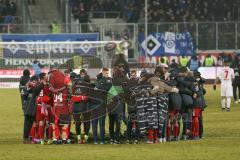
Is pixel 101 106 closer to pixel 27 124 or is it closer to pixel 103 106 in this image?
pixel 103 106

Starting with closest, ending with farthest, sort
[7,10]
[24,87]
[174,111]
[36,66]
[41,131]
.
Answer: [41,131], [174,111], [24,87], [36,66], [7,10]

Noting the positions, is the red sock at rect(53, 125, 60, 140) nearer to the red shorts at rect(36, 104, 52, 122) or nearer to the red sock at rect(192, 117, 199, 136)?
the red shorts at rect(36, 104, 52, 122)

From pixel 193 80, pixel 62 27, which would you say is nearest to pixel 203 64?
pixel 62 27

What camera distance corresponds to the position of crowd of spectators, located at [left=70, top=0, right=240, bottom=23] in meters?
65.1

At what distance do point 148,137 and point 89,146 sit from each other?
6.34 feet

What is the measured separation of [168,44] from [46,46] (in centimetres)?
812

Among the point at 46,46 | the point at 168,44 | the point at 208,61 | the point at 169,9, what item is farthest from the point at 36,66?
the point at 169,9

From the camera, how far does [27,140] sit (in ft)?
83.5

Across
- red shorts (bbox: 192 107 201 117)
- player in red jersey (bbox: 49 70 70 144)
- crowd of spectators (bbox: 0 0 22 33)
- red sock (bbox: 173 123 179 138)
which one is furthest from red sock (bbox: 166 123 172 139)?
crowd of spectators (bbox: 0 0 22 33)

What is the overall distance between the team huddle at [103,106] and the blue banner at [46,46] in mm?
31203

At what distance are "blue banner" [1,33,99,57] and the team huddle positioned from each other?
31203 mm

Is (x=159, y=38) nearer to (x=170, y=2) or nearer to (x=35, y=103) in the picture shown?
(x=170, y=2)

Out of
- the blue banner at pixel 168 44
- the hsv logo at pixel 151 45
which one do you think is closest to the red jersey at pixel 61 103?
the hsv logo at pixel 151 45

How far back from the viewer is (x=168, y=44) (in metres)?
57.8
